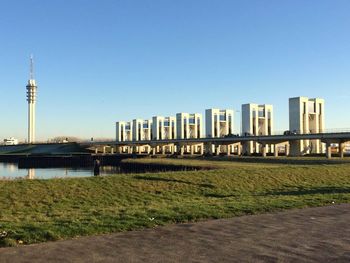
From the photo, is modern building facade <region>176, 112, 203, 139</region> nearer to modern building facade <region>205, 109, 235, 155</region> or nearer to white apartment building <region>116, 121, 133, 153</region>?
modern building facade <region>205, 109, 235, 155</region>

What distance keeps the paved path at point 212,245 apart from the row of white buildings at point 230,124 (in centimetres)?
9053

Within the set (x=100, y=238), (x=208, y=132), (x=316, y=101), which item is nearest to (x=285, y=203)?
(x=100, y=238)

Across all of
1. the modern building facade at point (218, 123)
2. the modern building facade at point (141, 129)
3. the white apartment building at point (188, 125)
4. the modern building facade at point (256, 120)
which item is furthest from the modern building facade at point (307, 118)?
the modern building facade at point (141, 129)

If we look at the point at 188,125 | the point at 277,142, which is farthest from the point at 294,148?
the point at 188,125

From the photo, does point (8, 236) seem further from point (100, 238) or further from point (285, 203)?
point (285, 203)

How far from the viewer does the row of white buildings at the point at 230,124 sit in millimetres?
109125

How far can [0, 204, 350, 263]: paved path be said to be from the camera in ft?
26.4

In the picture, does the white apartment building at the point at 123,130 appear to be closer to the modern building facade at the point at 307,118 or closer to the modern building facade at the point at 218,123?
the modern building facade at the point at 218,123

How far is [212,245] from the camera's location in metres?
9.02

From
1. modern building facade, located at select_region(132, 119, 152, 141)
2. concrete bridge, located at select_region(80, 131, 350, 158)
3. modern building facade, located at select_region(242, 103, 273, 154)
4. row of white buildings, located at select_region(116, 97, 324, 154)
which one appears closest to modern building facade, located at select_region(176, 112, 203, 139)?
row of white buildings, located at select_region(116, 97, 324, 154)

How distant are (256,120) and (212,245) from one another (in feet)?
399

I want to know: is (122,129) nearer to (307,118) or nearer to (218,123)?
(218,123)

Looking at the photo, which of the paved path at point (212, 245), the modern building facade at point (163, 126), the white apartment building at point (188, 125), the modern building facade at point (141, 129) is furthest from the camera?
the modern building facade at point (141, 129)

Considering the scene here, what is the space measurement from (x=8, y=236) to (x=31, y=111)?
18512 centimetres
